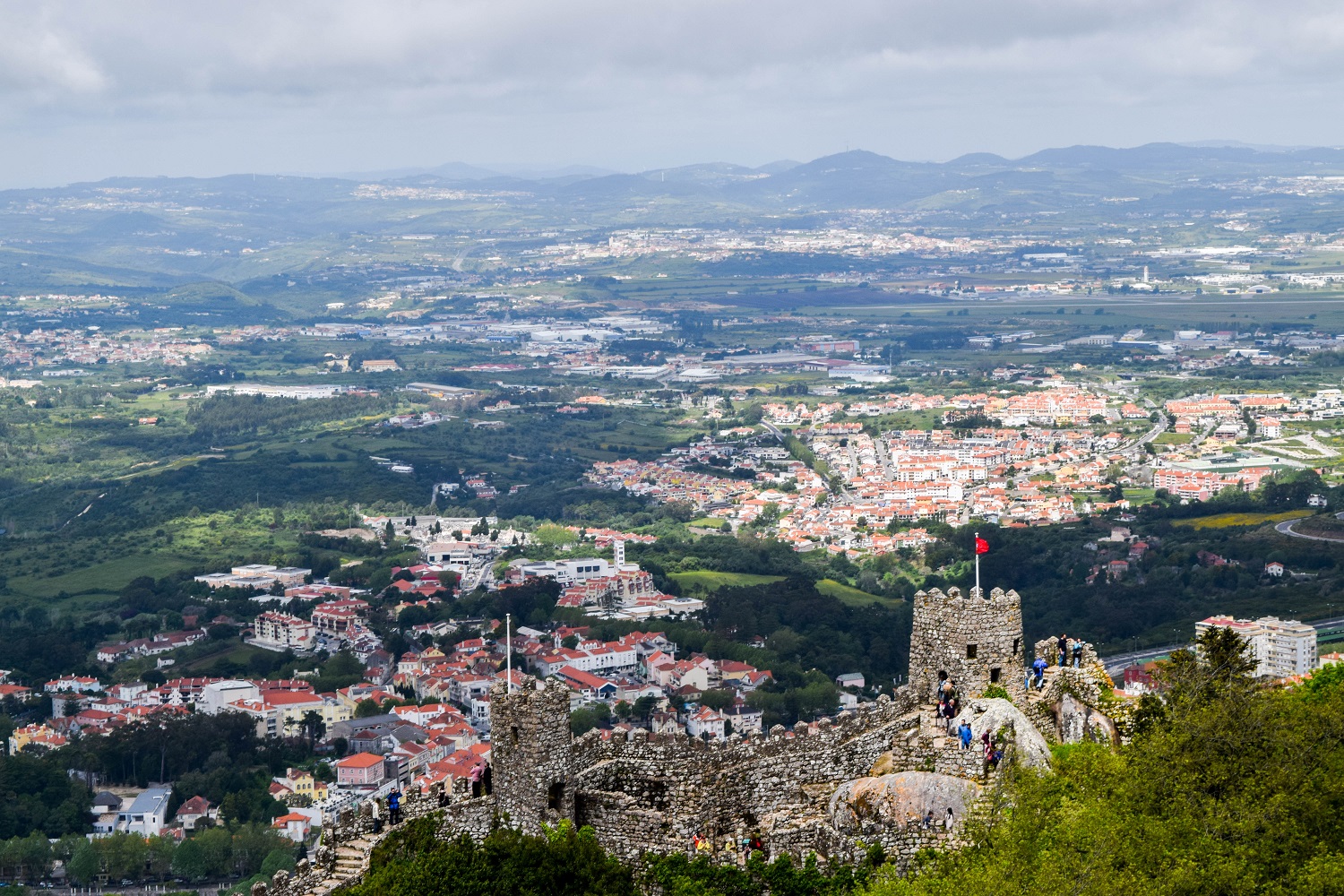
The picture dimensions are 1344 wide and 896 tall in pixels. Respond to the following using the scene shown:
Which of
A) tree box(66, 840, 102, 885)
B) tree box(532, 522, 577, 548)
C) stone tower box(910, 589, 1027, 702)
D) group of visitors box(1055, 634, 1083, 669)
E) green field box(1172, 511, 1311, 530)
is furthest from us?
tree box(532, 522, 577, 548)

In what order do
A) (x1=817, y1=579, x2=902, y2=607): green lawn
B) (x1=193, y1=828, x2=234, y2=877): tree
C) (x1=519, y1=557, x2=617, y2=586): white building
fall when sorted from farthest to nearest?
(x1=519, y1=557, x2=617, y2=586): white building, (x1=817, y1=579, x2=902, y2=607): green lawn, (x1=193, y1=828, x2=234, y2=877): tree

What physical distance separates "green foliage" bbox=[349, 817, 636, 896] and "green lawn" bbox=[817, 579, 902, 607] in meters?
59.5

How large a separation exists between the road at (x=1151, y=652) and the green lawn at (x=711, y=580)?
23276mm

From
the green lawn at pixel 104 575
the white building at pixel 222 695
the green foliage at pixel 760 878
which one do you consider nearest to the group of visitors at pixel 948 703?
the green foliage at pixel 760 878

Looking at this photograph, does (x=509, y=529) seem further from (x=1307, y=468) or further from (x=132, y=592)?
(x=1307, y=468)

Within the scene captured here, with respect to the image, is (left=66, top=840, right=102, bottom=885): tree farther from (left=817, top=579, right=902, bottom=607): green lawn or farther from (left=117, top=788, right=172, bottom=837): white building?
(left=817, top=579, right=902, bottom=607): green lawn

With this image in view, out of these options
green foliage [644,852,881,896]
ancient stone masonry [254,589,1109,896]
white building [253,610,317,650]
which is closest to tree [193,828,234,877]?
white building [253,610,317,650]

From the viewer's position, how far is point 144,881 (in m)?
47.0

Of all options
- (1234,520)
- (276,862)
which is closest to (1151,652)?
(276,862)

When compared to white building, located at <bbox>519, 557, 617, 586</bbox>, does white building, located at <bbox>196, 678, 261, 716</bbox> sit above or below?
above

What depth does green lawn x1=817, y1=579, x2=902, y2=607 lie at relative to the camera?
77.0 metres

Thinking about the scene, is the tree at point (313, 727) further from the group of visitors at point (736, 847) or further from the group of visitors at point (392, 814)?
the group of visitors at point (736, 847)

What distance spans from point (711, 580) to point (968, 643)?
6613 cm

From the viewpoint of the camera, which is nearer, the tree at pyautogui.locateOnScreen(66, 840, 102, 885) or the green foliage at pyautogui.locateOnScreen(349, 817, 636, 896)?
the green foliage at pyautogui.locateOnScreen(349, 817, 636, 896)
